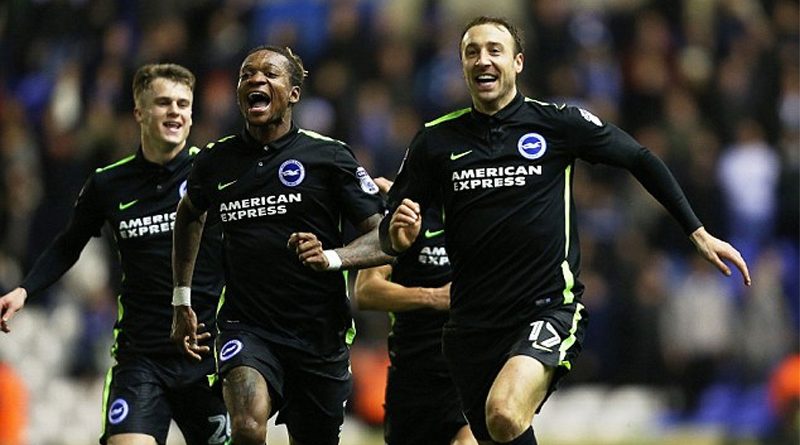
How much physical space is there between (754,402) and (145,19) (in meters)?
7.85

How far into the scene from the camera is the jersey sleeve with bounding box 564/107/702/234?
325 inches

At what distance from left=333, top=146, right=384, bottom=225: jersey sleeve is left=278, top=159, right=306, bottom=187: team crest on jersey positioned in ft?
0.58

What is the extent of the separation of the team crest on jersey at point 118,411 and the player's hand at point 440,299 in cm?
179

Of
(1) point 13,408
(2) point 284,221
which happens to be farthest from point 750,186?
(2) point 284,221

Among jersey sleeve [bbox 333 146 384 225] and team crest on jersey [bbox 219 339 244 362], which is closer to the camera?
team crest on jersey [bbox 219 339 244 362]

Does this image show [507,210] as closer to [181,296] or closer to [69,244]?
[181,296]

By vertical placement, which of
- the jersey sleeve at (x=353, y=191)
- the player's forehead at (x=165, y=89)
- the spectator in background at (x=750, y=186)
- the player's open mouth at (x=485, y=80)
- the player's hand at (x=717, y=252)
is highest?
the player's open mouth at (x=485, y=80)

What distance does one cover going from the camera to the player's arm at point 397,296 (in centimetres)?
946

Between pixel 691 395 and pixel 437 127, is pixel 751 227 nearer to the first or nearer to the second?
pixel 691 395

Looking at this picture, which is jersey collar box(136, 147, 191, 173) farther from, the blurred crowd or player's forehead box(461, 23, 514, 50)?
the blurred crowd

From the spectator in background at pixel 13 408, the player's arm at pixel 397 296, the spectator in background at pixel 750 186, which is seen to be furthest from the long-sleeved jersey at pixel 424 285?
the spectator in background at pixel 13 408

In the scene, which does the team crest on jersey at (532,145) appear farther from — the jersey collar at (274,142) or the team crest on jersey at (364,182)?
the jersey collar at (274,142)

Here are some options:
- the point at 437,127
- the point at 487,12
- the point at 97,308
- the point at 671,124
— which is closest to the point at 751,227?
the point at 671,124

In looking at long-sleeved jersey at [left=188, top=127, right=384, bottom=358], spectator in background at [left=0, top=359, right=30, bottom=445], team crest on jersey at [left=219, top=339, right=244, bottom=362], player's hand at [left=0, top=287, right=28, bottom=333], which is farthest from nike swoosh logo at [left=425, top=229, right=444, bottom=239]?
spectator in background at [left=0, top=359, right=30, bottom=445]
